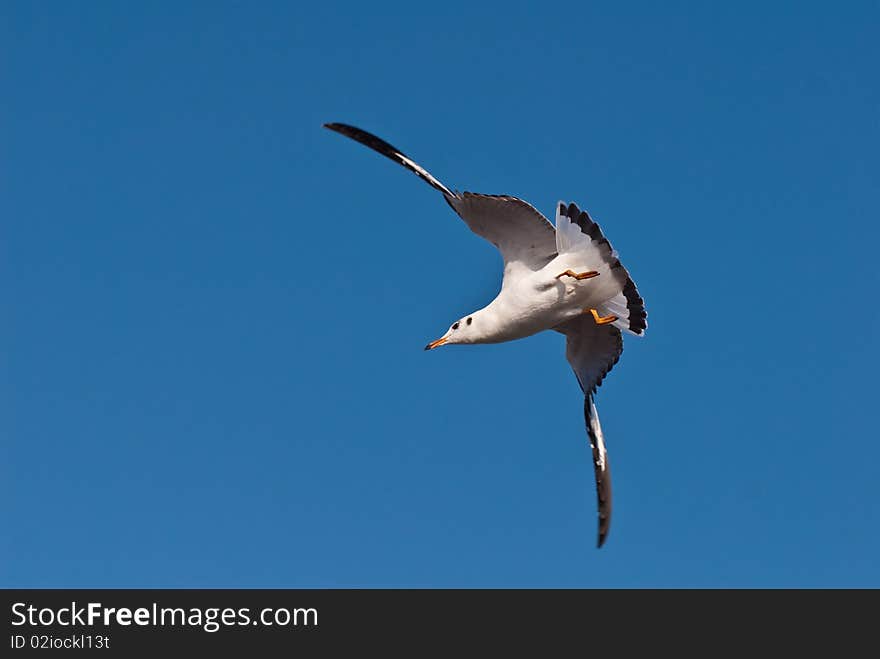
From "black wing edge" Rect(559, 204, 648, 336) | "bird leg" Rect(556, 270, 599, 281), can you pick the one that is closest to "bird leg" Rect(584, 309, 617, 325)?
"black wing edge" Rect(559, 204, 648, 336)

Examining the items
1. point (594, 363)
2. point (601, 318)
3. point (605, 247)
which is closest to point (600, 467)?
point (594, 363)

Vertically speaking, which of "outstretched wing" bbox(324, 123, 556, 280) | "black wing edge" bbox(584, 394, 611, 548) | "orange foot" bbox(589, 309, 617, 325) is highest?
"outstretched wing" bbox(324, 123, 556, 280)

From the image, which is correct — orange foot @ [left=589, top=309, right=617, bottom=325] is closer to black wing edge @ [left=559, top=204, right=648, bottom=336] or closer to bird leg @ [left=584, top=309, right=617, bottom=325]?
bird leg @ [left=584, top=309, right=617, bottom=325]

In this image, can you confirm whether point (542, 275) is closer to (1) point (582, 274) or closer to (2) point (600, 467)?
(1) point (582, 274)

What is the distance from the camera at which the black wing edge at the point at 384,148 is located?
15.0 m

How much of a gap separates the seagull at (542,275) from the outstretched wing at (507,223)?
0.03 feet

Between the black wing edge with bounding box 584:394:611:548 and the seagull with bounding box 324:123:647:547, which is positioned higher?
the seagull with bounding box 324:123:647:547

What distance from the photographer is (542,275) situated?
1482cm

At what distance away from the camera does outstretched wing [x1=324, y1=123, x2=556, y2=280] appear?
14555 millimetres

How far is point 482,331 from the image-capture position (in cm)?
1530
